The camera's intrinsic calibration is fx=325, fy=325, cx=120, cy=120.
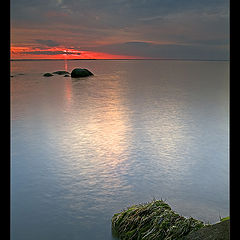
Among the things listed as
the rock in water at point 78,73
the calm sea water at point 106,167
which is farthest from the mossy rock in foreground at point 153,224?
the rock in water at point 78,73

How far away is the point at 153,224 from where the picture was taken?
3035 millimetres

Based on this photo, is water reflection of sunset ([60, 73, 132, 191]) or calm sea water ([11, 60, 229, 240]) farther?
water reflection of sunset ([60, 73, 132, 191])

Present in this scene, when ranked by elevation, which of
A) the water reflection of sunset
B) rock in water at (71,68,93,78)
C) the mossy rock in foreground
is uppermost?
rock in water at (71,68,93,78)

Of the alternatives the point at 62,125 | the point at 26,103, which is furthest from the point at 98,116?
the point at 26,103

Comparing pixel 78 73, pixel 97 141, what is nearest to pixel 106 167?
pixel 97 141

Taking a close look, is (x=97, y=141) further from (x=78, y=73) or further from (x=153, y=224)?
(x=78, y=73)

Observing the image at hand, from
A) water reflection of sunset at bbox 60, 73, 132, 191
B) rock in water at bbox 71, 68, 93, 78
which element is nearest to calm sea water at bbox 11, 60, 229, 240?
water reflection of sunset at bbox 60, 73, 132, 191

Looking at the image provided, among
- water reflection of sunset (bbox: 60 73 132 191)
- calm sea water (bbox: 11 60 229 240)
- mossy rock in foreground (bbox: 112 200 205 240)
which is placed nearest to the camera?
mossy rock in foreground (bbox: 112 200 205 240)

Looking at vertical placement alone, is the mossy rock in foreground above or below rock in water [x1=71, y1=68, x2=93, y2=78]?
below

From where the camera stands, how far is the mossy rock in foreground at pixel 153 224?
2.89m

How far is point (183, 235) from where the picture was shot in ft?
9.36

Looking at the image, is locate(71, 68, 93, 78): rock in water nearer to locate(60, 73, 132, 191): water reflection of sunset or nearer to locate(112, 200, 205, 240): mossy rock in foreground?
locate(60, 73, 132, 191): water reflection of sunset

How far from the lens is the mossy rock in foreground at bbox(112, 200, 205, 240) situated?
2.89m
